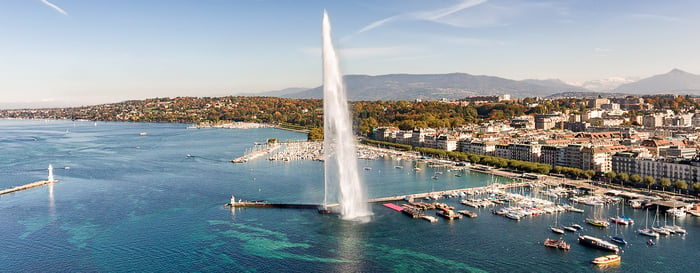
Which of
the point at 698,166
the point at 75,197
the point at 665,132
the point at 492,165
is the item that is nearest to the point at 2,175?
the point at 75,197

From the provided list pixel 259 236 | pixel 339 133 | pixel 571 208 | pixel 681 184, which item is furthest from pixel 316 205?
pixel 681 184

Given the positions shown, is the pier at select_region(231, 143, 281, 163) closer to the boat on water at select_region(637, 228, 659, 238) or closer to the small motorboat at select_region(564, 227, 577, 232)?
the small motorboat at select_region(564, 227, 577, 232)

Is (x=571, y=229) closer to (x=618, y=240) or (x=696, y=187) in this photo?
(x=618, y=240)

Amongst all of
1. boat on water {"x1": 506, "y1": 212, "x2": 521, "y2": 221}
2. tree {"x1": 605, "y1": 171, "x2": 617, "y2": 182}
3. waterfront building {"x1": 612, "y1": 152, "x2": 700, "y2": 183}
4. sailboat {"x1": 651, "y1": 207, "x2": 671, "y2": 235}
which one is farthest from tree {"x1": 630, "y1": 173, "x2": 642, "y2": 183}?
boat on water {"x1": 506, "y1": 212, "x2": 521, "y2": 221}

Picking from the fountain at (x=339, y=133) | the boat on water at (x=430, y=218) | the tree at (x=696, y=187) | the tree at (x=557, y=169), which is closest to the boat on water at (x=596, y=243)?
the boat on water at (x=430, y=218)

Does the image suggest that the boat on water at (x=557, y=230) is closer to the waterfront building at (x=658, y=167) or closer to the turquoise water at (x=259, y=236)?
the turquoise water at (x=259, y=236)

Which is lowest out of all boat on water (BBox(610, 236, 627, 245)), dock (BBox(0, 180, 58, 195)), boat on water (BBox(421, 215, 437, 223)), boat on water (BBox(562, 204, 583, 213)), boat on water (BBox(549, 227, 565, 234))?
boat on water (BBox(610, 236, 627, 245))

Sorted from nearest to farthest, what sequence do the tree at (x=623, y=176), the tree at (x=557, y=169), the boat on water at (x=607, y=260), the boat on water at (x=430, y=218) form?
1. the boat on water at (x=607, y=260)
2. the boat on water at (x=430, y=218)
3. the tree at (x=623, y=176)
4. the tree at (x=557, y=169)
